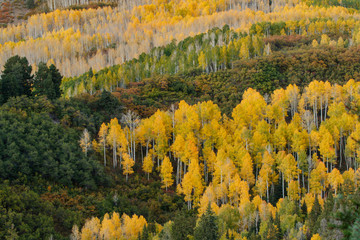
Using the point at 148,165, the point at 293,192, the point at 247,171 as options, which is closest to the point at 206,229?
the point at 293,192

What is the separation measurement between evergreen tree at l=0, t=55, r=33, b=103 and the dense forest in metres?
0.25

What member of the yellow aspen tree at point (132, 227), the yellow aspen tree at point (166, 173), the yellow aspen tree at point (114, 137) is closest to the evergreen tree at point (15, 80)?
the yellow aspen tree at point (114, 137)

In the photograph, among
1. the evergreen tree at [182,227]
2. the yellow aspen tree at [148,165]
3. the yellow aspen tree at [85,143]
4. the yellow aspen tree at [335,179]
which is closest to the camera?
the evergreen tree at [182,227]

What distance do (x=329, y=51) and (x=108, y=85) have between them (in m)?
50.5

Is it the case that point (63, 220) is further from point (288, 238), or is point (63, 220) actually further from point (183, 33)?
point (183, 33)

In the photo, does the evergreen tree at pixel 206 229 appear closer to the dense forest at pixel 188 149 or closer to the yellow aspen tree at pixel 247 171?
the dense forest at pixel 188 149

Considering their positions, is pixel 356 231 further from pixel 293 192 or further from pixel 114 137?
pixel 114 137

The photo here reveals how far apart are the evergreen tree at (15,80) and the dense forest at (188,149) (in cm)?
25

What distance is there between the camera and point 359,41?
11031cm

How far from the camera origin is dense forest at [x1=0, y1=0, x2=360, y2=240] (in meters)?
47.4

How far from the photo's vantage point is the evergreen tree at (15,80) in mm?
69250

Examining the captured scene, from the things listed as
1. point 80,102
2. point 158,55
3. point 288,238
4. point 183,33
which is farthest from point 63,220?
point 183,33

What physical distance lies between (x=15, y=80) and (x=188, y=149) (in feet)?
97.4

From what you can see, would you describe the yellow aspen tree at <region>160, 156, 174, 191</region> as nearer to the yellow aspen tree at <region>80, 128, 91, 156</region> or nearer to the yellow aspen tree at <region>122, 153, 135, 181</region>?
the yellow aspen tree at <region>122, 153, 135, 181</region>
